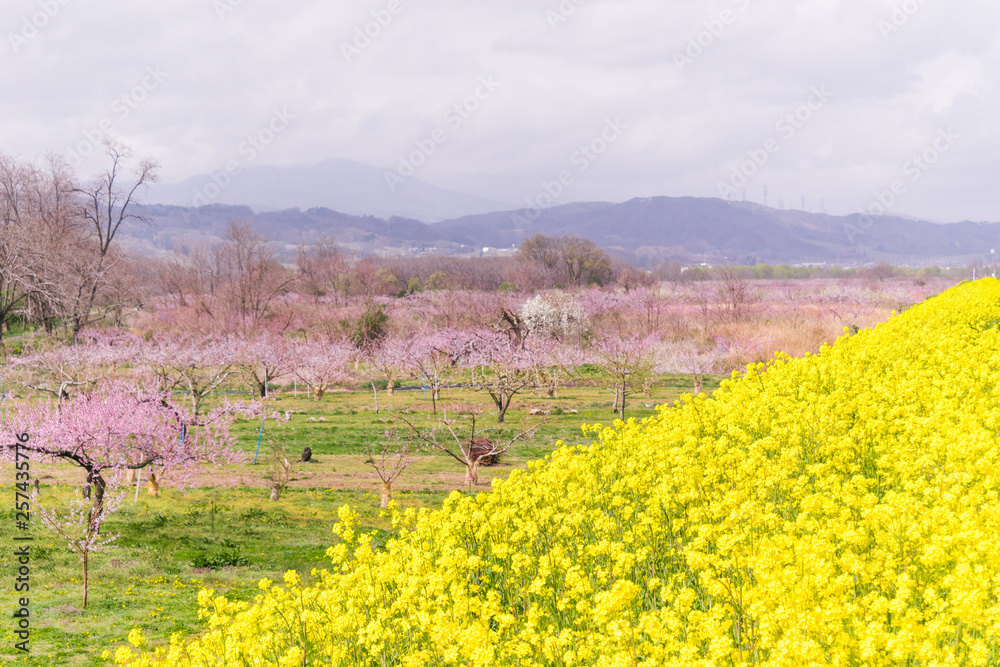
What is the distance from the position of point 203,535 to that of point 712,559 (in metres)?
15.0

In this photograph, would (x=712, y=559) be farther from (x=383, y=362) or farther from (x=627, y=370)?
(x=383, y=362)

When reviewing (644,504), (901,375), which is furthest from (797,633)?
(901,375)

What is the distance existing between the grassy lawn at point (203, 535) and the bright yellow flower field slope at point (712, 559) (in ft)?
14.0

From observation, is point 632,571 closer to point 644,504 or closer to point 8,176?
point 644,504

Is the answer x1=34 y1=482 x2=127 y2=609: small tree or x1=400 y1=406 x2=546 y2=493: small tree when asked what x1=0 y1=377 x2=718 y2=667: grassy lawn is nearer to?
x1=34 y1=482 x2=127 y2=609: small tree

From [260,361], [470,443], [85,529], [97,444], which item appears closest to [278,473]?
[470,443]

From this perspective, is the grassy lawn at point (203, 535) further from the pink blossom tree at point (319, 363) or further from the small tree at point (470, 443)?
the pink blossom tree at point (319, 363)

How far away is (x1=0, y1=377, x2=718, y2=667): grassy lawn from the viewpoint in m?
11.9

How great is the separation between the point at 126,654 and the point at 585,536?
536 cm

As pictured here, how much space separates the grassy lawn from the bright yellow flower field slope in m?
Result: 4.26

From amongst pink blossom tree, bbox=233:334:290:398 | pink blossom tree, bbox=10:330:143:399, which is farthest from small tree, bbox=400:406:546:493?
pink blossom tree, bbox=10:330:143:399

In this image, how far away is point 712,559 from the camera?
6137 millimetres

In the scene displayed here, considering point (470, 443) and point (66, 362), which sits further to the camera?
point (66, 362)

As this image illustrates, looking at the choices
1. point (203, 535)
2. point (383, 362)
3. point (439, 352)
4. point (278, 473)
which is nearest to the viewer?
point (203, 535)
